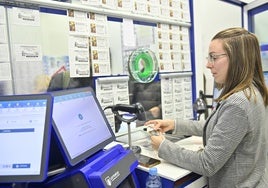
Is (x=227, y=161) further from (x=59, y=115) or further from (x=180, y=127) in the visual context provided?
(x=59, y=115)

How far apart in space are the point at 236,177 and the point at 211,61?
0.56 meters

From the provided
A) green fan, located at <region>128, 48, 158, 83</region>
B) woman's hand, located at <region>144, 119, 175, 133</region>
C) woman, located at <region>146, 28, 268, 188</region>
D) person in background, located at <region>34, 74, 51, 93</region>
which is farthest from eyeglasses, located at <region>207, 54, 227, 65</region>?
person in background, located at <region>34, 74, 51, 93</region>

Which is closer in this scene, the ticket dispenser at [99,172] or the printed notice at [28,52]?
the ticket dispenser at [99,172]

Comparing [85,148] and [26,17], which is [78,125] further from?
[26,17]

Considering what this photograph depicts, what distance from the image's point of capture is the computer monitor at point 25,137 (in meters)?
0.79

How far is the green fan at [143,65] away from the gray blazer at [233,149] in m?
0.80

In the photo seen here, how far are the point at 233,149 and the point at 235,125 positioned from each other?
0.11m

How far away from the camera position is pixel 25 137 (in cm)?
83

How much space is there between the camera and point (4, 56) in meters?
1.28

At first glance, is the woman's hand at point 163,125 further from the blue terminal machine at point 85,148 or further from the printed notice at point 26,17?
the printed notice at point 26,17

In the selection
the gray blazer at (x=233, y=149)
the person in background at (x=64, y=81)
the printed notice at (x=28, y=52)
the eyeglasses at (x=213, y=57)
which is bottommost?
Answer: the gray blazer at (x=233, y=149)

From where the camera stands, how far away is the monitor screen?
2.99 feet

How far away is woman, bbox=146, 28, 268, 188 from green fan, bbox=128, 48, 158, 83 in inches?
29.8

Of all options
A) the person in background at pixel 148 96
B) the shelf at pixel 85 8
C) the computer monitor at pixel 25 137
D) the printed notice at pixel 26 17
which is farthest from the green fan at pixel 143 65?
the computer monitor at pixel 25 137
